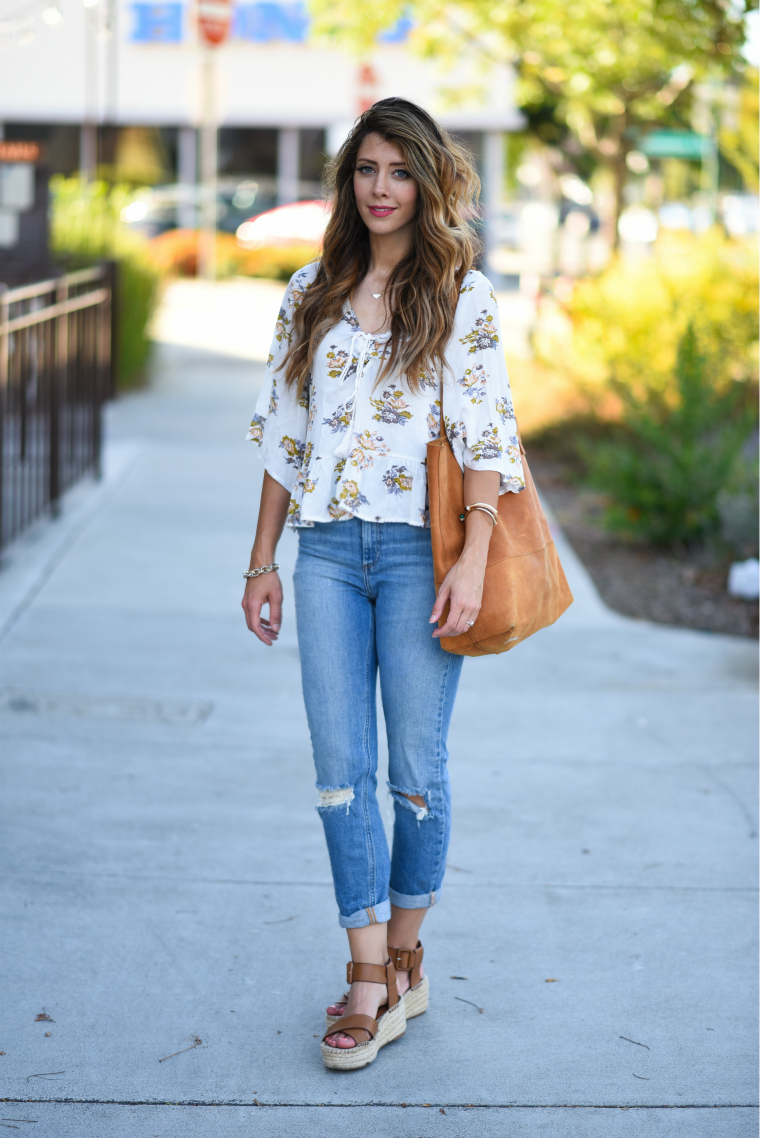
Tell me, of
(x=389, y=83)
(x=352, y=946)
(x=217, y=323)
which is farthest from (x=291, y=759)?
(x=389, y=83)

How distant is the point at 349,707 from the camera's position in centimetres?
278

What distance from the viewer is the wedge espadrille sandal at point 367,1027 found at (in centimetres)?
275

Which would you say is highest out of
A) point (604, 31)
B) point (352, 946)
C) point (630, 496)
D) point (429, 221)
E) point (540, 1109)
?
point (604, 31)

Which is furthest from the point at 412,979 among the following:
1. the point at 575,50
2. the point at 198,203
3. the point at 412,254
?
the point at 198,203

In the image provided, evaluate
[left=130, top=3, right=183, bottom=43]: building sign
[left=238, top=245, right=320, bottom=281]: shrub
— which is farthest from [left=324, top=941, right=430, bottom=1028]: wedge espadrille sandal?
[left=130, top=3, right=183, bottom=43]: building sign

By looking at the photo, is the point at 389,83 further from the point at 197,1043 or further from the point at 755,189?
the point at 197,1043

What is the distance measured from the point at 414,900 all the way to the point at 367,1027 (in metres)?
0.29

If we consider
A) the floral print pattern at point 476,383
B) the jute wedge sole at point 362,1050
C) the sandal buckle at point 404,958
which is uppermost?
the floral print pattern at point 476,383

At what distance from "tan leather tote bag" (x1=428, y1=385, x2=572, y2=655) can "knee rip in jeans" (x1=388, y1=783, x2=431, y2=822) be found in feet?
1.05

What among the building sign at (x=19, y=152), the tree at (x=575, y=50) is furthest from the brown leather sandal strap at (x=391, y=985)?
the building sign at (x=19, y=152)

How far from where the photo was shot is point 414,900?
2957 millimetres

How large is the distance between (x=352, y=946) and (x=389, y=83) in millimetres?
28094

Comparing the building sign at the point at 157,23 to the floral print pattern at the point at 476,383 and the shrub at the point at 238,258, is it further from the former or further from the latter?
the floral print pattern at the point at 476,383

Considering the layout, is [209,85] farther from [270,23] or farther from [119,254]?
[270,23]
